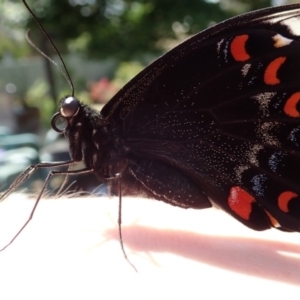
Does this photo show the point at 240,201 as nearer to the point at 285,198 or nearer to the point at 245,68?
the point at 285,198

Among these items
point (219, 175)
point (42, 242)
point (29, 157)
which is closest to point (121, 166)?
point (219, 175)

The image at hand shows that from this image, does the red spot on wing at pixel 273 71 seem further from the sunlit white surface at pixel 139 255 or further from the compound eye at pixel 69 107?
the compound eye at pixel 69 107

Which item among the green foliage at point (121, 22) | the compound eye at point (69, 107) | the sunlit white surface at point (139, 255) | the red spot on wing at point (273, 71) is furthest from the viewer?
the green foliage at point (121, 22)

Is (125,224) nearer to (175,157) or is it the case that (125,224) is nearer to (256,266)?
(175,157)

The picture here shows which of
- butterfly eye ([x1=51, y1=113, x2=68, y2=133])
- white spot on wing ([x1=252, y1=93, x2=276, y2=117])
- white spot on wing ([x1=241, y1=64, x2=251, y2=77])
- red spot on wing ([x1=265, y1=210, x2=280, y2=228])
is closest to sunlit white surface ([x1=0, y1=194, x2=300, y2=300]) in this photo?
red spot on wing ([x1=265, y1=210, x2=280, y2=228])

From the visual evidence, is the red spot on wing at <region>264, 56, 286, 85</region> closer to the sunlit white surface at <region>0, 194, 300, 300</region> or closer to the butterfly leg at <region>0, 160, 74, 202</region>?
the sunlit white surface at <region>0, 194, 300, 300</region>

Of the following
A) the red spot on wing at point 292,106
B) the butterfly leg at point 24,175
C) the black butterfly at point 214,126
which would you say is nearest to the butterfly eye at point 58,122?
the black butterfly at point 214,126

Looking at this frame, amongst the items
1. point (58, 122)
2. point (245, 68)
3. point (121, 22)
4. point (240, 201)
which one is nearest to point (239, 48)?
point (245, 68)
